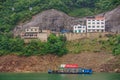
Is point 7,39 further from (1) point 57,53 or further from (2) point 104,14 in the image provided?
(2) point 104,14

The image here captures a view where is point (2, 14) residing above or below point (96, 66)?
above

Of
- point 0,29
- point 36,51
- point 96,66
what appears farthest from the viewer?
point 0,29

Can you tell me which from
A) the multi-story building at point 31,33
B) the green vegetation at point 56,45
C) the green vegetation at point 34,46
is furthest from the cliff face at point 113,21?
the multi-story building at point 31,33

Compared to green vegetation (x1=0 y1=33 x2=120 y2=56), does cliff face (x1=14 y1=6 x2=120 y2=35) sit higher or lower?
higher

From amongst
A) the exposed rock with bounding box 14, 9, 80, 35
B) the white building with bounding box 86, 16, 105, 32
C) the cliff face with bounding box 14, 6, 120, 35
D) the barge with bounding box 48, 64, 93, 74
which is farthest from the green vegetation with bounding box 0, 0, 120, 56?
the barge with bounding box 48, 64, 93, 74

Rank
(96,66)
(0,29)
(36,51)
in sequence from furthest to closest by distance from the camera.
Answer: (0,29), (36,51), (96,66)

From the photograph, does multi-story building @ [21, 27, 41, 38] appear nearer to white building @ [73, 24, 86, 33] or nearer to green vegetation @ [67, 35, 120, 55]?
green vegetation @ [67, 35, 120, 55]

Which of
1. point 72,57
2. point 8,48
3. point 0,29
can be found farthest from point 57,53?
point 0,29
